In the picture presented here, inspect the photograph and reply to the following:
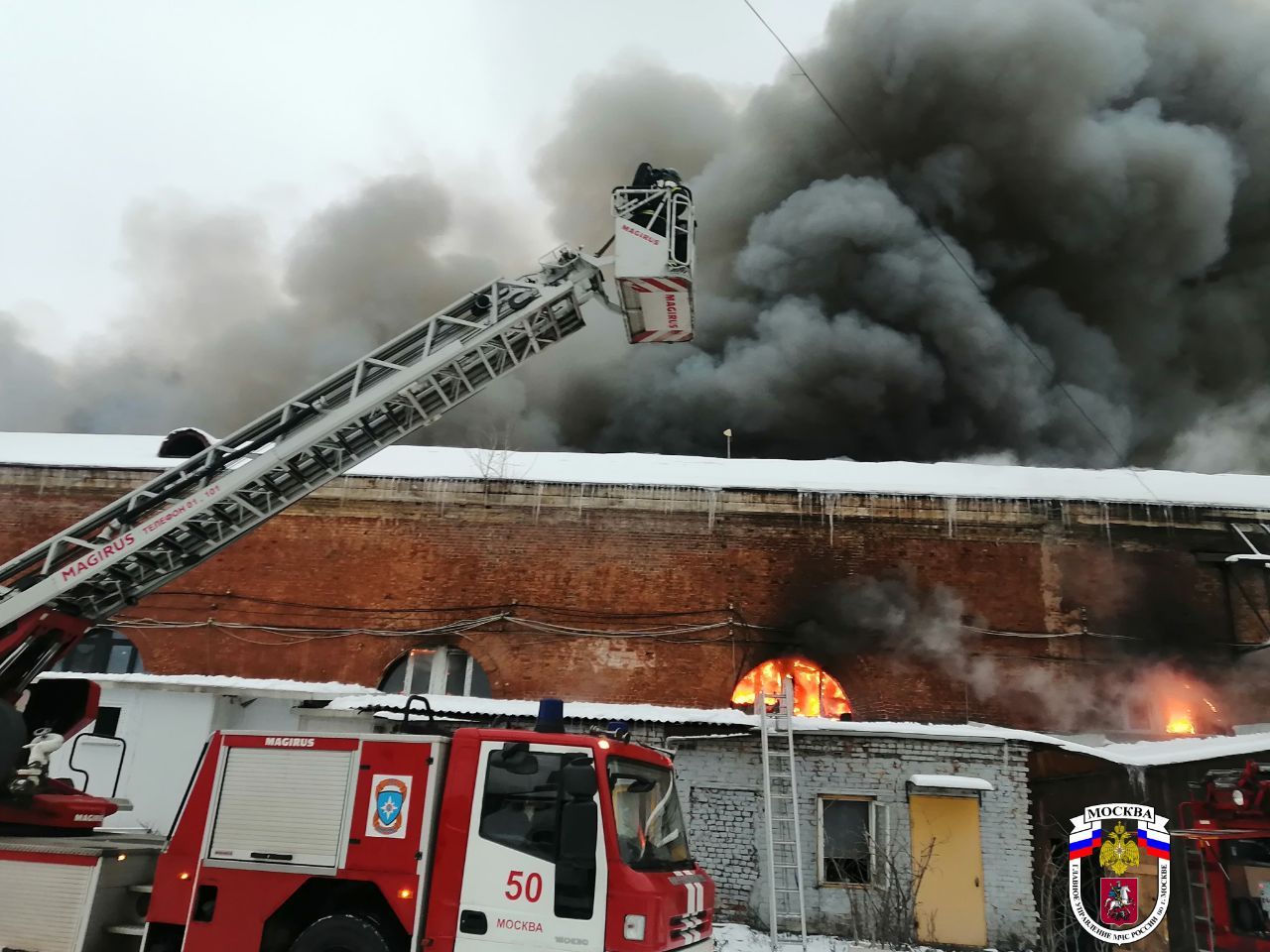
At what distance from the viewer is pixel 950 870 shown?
10.1 meters

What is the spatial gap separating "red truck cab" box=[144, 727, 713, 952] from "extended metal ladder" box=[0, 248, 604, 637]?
2082 millimetres

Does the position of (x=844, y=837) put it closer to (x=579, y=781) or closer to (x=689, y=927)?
(x=689, y=927)

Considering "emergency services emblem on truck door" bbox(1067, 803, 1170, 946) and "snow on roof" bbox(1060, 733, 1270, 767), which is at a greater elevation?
"snow on roof" bbox(1060, 733, 1270, 767)

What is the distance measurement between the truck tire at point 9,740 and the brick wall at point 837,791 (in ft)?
22.9

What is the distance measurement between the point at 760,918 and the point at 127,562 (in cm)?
790

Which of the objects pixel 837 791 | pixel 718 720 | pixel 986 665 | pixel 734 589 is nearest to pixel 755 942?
pixel 837 791

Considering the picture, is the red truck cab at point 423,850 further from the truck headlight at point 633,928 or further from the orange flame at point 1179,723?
the orange flame at point 1179,723

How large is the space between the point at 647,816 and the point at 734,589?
946cm

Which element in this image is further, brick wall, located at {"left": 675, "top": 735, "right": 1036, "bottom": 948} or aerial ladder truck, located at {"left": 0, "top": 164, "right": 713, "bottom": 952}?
brick wall, located at {"left": 675, "top": 735, "right": 1036, "bottom": 948}

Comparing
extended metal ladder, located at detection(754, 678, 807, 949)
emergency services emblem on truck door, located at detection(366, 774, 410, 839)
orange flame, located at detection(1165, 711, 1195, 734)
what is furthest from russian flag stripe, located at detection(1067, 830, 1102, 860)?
orange flame, located at detection(1165, 711, 1195, 734)

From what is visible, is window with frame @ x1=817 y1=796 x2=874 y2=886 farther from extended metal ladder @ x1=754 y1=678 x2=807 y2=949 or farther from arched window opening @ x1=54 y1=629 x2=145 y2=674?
arched window opening @ x1=54 y1=629 x2=145 y2=674

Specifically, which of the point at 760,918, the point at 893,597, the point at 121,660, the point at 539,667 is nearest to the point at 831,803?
the point at 760,918

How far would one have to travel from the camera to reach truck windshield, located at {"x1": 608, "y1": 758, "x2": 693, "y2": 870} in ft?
16.0

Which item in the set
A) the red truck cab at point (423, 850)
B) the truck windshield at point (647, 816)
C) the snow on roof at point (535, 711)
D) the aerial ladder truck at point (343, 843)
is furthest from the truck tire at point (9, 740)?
the snow on roof at point (535, 711)
